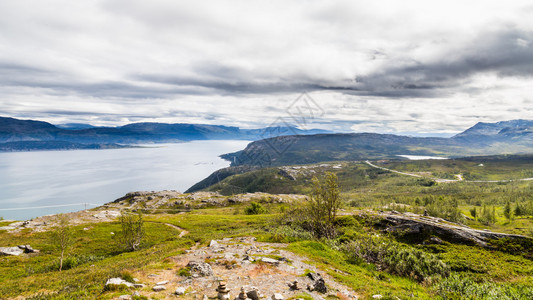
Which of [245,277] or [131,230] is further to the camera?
[131,230]

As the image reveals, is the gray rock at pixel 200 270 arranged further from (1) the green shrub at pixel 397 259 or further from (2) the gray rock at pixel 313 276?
(1) the green shrub at pixel 397 259

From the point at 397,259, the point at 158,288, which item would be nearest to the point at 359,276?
the point at 397,259

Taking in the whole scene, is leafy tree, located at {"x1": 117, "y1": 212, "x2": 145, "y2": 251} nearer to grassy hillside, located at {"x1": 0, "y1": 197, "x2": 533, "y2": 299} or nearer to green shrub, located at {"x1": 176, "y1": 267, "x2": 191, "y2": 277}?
grassy hillside, located at {"x1": 0, "y1": 197, "x2": 533, "y2": 299}

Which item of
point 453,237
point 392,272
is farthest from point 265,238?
point 453,237

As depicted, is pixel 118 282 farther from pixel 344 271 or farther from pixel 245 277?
pixel 344 271

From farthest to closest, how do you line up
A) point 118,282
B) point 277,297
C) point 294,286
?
point 294,286 → point 118,282 → point 277,297

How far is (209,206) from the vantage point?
184m

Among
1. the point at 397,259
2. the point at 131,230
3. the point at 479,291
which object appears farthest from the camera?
the point at 131,230

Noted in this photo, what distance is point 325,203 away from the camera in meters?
42.2

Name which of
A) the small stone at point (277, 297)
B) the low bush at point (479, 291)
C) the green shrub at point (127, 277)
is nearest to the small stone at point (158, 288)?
the green shrub at point (127, 277)

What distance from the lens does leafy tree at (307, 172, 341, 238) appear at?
135 ft

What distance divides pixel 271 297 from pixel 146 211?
176 meters

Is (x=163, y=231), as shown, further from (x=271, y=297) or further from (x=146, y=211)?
(x=146, y=211)

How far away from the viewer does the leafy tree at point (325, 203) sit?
41188 mm
